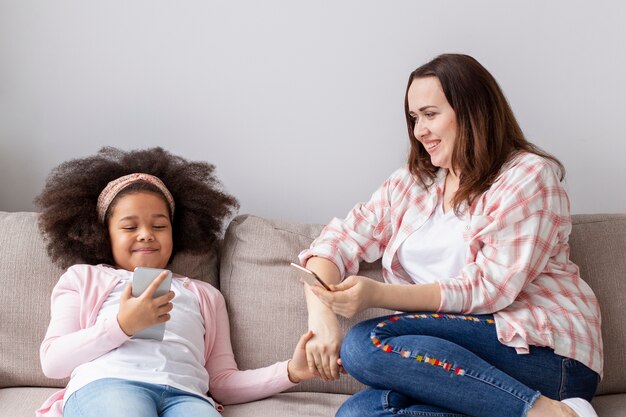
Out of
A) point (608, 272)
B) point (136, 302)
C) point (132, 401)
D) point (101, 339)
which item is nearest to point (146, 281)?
point (136, 302)

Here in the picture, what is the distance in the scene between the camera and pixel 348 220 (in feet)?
7.61

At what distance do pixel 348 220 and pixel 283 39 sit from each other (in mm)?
704

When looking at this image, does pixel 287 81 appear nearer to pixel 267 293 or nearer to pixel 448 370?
pixel 267 293

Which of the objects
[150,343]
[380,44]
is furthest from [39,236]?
[380,44]

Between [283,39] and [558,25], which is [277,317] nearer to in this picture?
[283,39]

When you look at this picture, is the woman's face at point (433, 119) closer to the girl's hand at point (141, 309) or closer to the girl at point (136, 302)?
the girl at point (136, 302)

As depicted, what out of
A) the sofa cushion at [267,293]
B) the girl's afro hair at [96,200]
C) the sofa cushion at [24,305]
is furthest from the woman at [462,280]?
the sofa cushion at [24,305]

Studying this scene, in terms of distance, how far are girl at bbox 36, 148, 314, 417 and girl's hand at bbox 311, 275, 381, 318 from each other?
7.2 inches

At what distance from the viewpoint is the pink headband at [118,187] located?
2238mm

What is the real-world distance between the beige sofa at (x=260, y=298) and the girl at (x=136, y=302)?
0.19 ft

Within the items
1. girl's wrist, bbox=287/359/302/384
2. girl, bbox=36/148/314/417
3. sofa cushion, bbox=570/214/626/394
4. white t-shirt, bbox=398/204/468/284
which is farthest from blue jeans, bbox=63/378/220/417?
sofa cushion, bbox=570/214/626/394

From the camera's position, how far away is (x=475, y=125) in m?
2.14

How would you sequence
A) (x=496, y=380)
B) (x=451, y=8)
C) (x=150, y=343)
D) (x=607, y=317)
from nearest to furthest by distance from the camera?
(x=496, y=380) < (x=150, y=343) < (x=607, y=317) < (x=451, y=8)

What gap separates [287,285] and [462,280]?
0.54m
